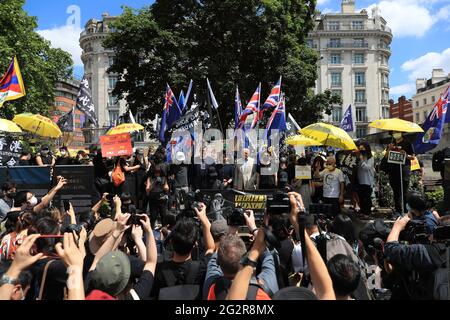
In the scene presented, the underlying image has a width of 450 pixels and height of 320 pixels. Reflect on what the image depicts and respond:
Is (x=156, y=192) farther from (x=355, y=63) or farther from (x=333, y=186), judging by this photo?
(x=355, y=63)

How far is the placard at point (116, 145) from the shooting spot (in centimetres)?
905

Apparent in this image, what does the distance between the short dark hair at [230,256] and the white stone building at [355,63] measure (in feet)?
244

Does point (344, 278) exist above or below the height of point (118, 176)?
below

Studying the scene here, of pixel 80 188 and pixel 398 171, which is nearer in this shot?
pixel 398 171

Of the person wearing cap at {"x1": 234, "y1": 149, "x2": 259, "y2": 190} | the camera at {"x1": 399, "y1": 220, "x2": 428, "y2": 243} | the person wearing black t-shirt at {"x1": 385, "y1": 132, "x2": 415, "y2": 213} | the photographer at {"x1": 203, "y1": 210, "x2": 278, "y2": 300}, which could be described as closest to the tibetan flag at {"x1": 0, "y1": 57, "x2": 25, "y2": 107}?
the person wearing cap at {"x1": 234, "y1": 149, "x2": 259, "y2": 190}

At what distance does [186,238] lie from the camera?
3607 mm

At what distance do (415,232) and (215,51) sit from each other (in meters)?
22.3

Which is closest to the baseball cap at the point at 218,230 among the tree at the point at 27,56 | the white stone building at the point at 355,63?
the tree at the point at 27,56

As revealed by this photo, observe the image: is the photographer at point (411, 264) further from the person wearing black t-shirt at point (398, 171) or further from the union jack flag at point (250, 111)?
the union jack flag at point (250, 111)

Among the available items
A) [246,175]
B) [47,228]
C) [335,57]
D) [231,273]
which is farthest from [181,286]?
[335,57]

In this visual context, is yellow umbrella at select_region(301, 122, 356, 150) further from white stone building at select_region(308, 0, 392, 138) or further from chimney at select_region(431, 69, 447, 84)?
chimney at select_region(431, 69, 447, 84)

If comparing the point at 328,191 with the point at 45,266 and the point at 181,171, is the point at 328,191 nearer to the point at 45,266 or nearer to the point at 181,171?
the point at 181,171

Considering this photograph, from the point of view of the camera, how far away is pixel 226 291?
287 cm
